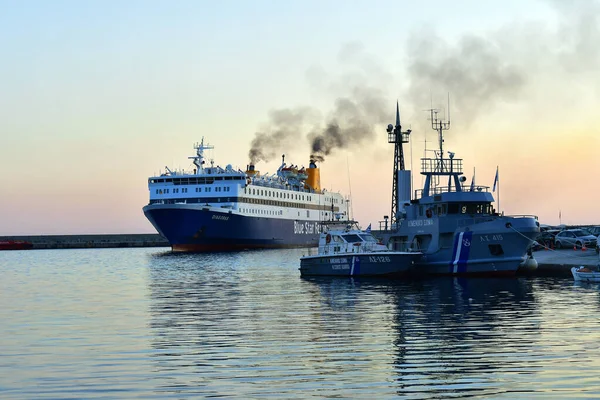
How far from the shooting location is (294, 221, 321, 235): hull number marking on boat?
124m

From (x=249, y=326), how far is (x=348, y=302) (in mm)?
7993

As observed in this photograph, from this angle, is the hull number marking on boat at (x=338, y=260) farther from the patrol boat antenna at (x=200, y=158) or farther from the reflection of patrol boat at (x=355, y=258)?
the patrol boat antenna at (x=200, y=158)

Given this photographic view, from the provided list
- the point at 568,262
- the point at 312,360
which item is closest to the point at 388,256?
the point at 568,262

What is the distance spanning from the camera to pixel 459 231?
44312mm

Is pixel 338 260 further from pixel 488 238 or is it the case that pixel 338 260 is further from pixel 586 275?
pixel 586 275

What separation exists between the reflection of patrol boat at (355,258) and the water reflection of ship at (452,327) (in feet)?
6.90

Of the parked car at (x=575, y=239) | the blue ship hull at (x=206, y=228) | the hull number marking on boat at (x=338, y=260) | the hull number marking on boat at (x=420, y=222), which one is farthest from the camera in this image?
the blue ship hull at (x=206, y=228)

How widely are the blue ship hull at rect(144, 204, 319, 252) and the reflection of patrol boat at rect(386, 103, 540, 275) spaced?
49.4 meters

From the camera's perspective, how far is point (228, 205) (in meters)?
104

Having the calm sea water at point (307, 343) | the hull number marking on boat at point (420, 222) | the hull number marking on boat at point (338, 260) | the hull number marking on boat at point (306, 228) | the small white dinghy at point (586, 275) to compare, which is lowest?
the calm sea water at point (307, 343)

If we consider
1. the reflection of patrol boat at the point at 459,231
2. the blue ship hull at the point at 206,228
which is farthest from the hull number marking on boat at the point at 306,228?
the reflection of patrol boat at the point at 459,231

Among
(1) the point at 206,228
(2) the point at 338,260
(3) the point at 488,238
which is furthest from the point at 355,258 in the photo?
(1) the point at 206,228

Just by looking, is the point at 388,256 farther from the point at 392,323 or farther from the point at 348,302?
the point at 392,323

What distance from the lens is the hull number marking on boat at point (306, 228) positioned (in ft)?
408
